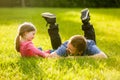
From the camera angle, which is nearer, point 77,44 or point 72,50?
point 77,44

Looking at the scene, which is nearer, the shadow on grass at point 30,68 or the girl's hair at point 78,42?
the shadow on grass at point 30,68

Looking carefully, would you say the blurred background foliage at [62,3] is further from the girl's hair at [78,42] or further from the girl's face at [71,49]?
the girl's hair at [78,42]

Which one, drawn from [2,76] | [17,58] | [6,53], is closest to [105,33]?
[6,53]

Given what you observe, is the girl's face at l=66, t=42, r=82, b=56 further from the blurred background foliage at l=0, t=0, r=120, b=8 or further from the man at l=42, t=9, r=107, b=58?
the blurred background foliage at l=0, t=0, r=120, b=8

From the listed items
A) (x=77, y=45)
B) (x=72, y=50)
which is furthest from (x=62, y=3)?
(x=77, y=45)

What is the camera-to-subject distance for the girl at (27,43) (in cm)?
566

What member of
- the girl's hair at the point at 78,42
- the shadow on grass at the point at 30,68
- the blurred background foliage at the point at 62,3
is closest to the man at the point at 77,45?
the girl's hair at the point at 78,42

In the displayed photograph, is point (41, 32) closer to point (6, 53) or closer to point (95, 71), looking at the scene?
point (6, 53)

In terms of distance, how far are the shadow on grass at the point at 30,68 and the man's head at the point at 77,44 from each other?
1.72 feet

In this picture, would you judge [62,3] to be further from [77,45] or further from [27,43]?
[77,45]

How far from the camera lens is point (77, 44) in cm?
542

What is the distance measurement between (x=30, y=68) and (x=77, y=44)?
0.82 m

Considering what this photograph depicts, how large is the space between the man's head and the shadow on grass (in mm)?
524

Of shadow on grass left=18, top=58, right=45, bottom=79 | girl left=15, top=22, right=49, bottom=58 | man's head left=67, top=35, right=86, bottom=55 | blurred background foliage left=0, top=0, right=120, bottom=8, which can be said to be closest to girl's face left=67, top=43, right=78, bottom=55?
man's head left=67, top=35, right=86, bottom=55
